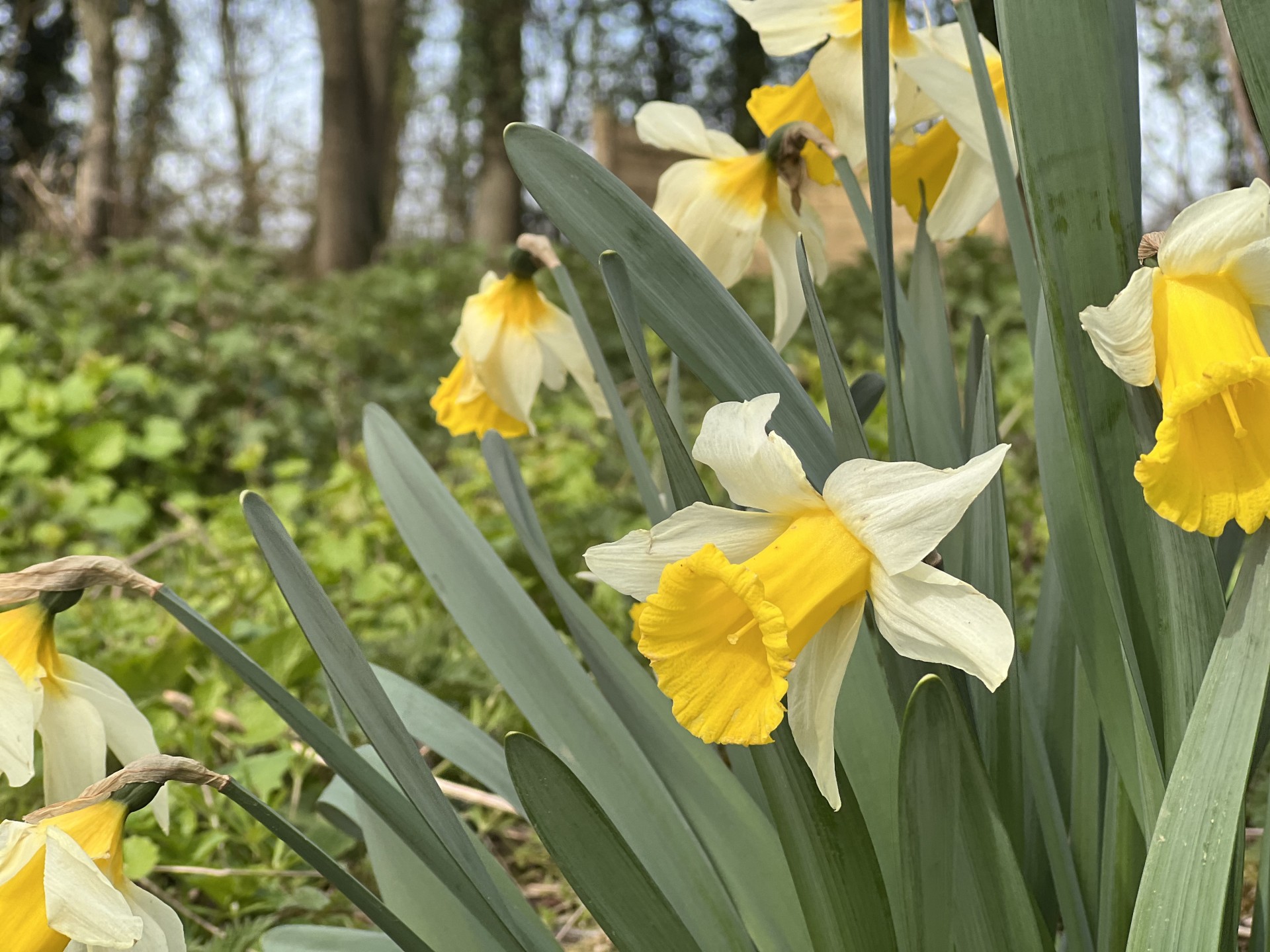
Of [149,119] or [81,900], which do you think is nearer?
[81,900]

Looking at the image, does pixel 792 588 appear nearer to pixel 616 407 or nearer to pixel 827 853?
pixel 827 853

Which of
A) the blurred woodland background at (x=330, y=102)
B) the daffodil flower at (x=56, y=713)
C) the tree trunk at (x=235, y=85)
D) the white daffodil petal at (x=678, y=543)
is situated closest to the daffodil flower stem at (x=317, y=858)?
the daffodil flower at (x=56, y=713)

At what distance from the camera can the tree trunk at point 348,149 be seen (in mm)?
6340

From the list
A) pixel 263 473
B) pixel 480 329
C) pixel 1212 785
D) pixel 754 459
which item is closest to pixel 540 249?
pixel 480 329

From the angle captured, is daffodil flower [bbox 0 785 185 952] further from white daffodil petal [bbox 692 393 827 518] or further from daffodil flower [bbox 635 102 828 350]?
daffodil flower [bbox 635 102 828 350]

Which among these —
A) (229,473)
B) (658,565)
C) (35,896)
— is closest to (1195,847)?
(658,565)

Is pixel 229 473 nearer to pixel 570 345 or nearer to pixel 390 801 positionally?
pixel 570 345

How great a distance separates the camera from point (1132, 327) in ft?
1.86

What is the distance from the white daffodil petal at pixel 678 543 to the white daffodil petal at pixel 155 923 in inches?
13.1

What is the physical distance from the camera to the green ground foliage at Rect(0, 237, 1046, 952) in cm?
139

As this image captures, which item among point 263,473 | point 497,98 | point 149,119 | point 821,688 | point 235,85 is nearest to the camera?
point 821,688

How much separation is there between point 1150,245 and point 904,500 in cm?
21

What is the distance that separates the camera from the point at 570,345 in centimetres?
105

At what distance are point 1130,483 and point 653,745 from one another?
41cm
